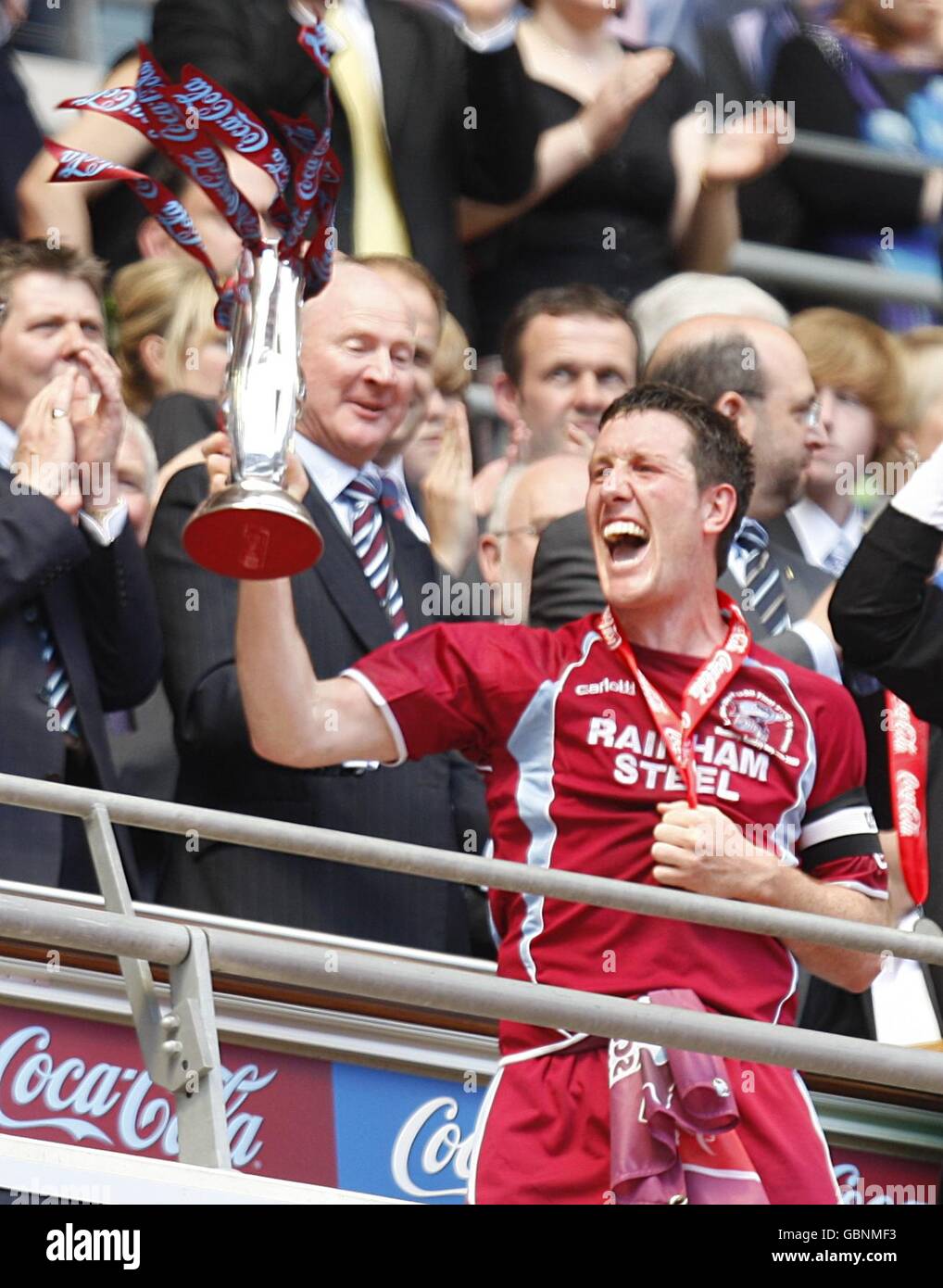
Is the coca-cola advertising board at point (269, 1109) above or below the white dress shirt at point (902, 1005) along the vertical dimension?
below

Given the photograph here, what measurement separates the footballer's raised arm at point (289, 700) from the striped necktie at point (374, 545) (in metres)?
1.00

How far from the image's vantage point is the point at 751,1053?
140 inches

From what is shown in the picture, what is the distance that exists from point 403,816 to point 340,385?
97cm

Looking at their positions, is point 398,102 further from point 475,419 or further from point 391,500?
point 391,500

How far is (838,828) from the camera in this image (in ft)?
14.5

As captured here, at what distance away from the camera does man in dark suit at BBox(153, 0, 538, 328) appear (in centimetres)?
609

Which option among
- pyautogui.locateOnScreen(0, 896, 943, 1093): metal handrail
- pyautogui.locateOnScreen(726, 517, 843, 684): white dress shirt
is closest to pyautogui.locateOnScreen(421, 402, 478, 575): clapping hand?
pyautogui.locateOnScreen(726, 517, 843, 684): white dress shirt

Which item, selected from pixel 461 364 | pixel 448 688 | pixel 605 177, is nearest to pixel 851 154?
pixel 605 177

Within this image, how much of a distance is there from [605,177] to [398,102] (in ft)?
2.17

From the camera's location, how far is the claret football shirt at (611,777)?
414 cm

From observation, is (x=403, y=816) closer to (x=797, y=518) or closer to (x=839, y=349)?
(x=797, y=518)

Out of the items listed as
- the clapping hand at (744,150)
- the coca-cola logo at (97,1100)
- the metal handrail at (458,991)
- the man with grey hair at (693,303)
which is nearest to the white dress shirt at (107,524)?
the coca-cola logo at (97,1100)

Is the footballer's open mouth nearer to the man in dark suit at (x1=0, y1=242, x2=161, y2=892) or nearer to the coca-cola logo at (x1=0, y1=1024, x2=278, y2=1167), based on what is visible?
the man in dark suit at (x1=0, y1=242, x2=161, y2=892)

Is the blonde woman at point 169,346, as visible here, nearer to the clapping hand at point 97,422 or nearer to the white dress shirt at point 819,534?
the clapping hand at point 97,422
